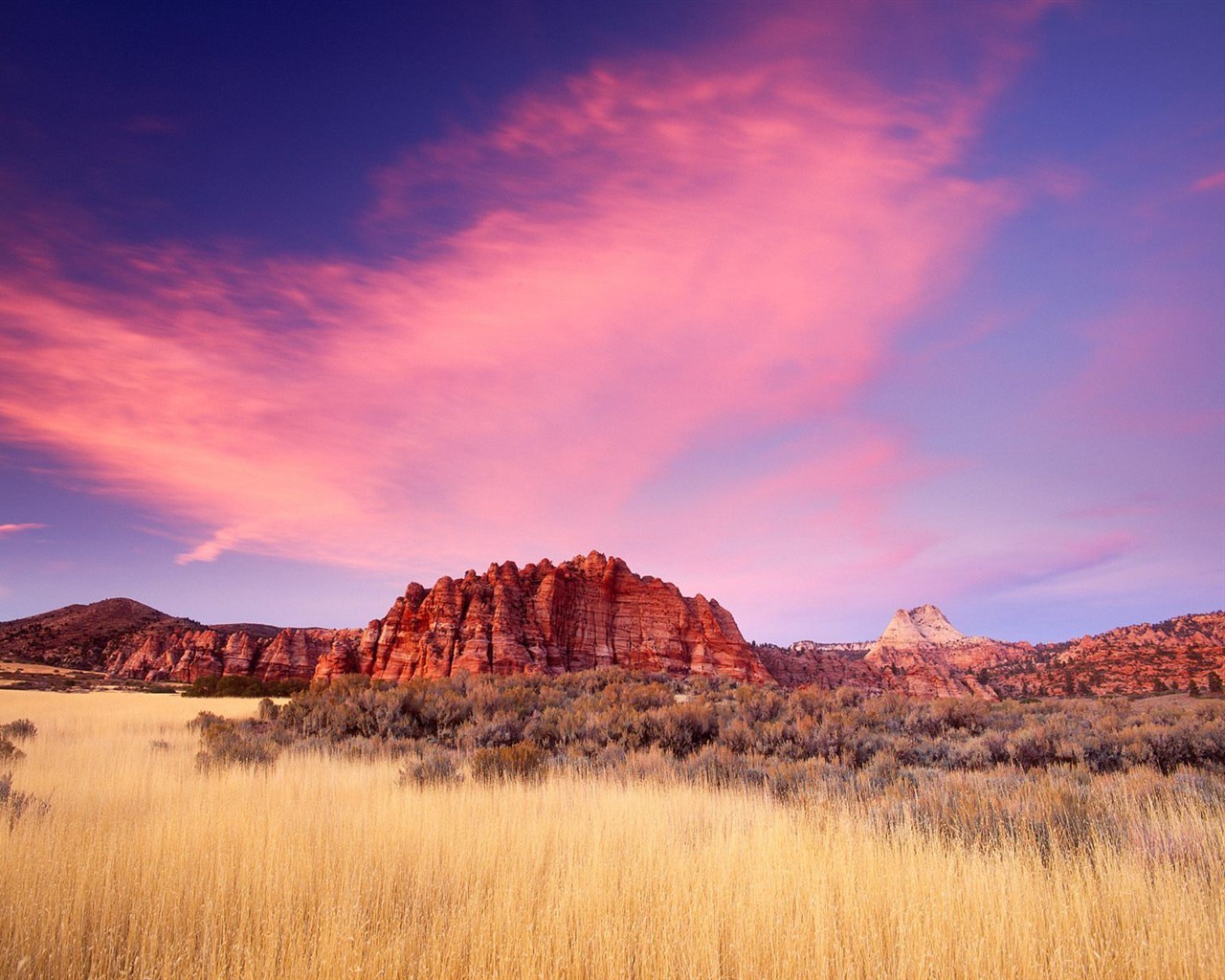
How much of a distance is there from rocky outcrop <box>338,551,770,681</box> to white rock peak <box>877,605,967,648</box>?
11304cm

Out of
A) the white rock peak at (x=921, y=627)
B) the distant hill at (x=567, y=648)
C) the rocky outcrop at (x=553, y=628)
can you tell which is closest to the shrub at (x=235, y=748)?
the distant hill at (x=567, y=648)

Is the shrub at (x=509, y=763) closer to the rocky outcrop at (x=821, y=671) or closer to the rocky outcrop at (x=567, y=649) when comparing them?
the rocky outcrop at (x=567, y=649)

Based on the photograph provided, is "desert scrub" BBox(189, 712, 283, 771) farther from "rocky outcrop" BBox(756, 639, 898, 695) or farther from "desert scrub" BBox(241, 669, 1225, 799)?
"rocky outcrop" BBox(756, 639, 898, 695)

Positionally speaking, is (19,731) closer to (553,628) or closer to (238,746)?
(238,746)

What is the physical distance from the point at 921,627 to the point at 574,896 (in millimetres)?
199509

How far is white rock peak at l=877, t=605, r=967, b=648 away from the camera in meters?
158

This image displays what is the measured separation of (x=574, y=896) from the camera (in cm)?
411

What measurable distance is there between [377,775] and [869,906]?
7.62 metres

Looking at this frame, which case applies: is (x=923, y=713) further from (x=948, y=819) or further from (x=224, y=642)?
(x=224, y=642)

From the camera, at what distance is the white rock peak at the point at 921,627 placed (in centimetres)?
15850

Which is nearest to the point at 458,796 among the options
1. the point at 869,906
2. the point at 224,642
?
the point at 869,906

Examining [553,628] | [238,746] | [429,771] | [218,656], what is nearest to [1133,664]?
[553,628]

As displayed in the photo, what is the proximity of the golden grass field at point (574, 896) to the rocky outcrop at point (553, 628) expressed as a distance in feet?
136

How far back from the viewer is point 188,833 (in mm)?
5664
